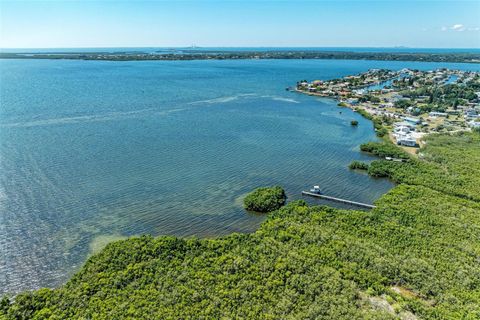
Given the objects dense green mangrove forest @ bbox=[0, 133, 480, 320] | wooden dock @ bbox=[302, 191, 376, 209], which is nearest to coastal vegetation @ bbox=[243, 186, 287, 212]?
dense green mangrove forest @ bbox=[0, 133, 480, 320]

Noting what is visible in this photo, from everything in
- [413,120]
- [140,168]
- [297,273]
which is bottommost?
[297,273]

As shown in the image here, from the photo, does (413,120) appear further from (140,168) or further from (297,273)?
(297,273)

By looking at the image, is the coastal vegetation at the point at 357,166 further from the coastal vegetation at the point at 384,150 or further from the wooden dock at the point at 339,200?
the wooden dock at the point at 339,200

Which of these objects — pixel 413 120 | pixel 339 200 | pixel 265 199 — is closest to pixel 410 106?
pixel 413 120

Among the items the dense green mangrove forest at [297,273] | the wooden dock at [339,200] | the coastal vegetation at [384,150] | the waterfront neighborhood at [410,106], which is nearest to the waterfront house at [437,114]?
the waterfront neighborhood at [410,106]

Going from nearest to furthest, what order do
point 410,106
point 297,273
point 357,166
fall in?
point 297,273 → point 357,166 → point 410,106

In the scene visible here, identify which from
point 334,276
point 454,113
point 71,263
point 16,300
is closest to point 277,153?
point 334,276
